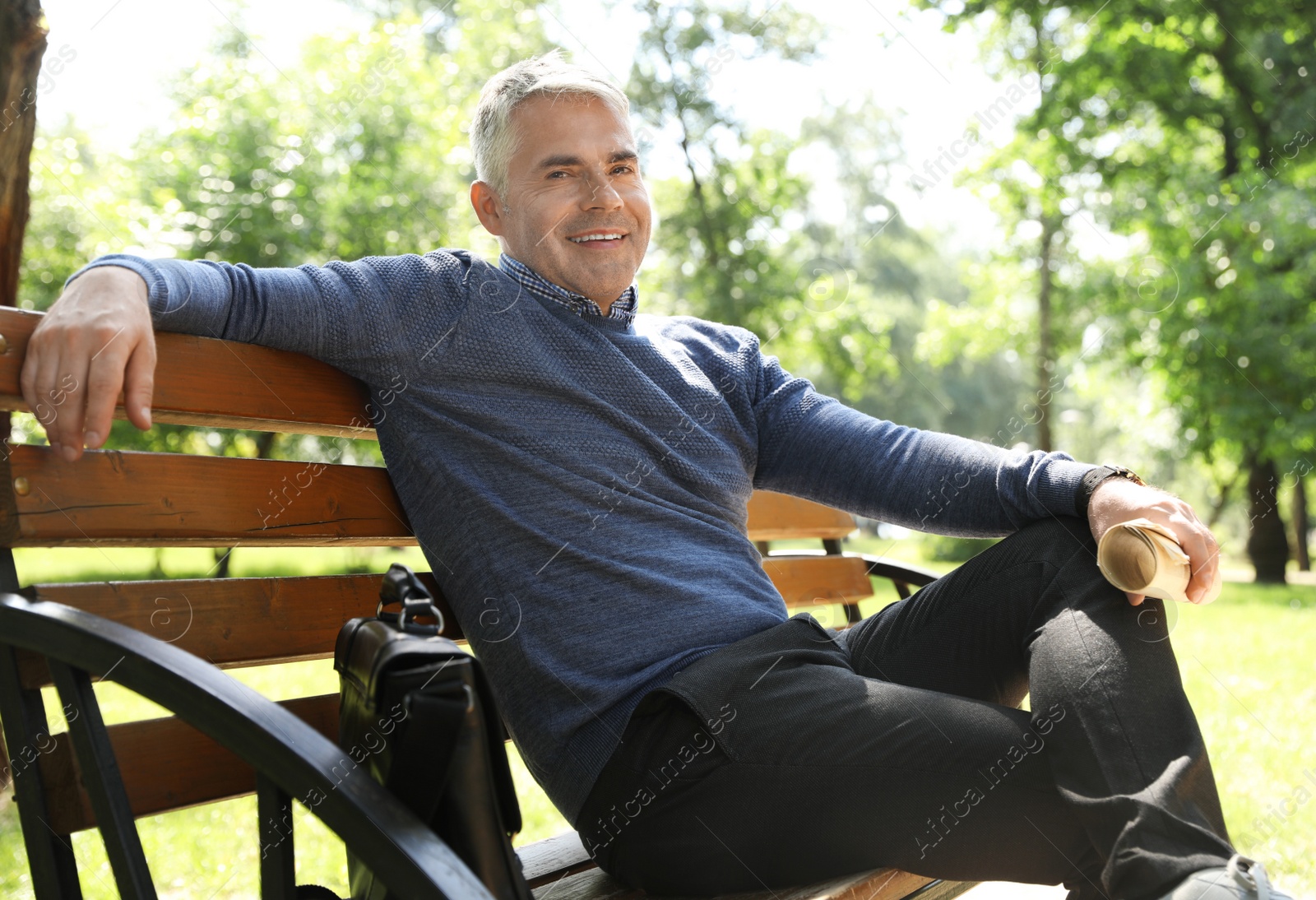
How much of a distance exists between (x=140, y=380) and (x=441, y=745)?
69 centimetres

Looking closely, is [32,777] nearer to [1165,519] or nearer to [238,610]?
[238,610]

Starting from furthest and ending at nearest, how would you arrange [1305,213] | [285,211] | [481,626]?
1. [285,211]
2. [1305,213]
3. [481,626]

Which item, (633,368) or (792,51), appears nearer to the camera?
(633,368)

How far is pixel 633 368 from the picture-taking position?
6.88ft

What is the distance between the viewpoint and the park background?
12.8 meters

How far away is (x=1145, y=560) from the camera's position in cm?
158

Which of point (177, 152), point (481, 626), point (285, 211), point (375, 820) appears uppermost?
point (177, 152)

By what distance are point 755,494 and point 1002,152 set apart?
572 inches

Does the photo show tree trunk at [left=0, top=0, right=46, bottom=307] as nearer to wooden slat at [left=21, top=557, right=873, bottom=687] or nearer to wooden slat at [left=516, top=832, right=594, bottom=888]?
wooden slat at [left=21, top=557, right=873, bottom=687]

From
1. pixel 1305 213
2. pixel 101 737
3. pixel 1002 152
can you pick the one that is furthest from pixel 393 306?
pixel 1002 152

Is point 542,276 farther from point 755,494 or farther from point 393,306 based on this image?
point 755,494

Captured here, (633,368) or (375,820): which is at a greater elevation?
(633,368)

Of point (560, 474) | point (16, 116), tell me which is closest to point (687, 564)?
point (560, 474)

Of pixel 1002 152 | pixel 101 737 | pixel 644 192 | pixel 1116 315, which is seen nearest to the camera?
pixel 101 737
